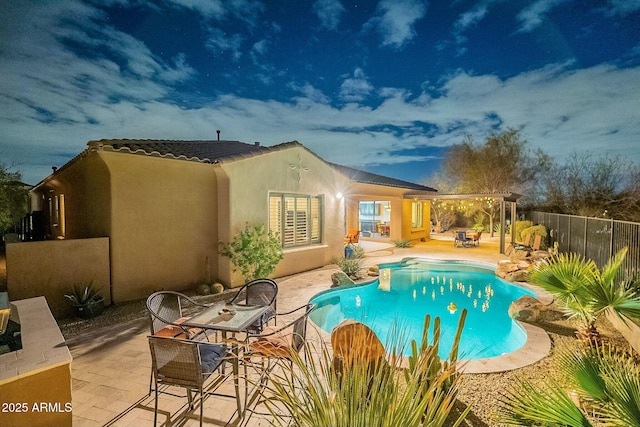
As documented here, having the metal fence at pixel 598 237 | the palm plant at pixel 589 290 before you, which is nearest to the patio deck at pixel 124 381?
the palm plant at pixel 589 290

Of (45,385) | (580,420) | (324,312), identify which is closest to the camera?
(580,420)

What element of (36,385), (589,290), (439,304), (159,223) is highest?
(159,223)

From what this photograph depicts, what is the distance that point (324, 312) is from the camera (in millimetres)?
8508

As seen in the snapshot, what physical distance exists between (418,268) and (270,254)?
7.75 meters

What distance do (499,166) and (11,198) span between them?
114 ft

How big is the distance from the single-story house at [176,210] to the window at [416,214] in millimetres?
10848

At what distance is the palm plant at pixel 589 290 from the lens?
3.70 metres

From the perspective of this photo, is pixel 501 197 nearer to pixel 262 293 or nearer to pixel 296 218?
pixel 296 218

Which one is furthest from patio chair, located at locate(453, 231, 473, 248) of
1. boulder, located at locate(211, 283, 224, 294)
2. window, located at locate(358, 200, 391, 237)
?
boulder, located at locate(211, 283, 224, 294)

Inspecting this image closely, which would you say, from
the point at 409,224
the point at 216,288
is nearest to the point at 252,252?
the point at 216,288

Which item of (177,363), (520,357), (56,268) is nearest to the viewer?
(177,363)

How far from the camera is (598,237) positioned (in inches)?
400

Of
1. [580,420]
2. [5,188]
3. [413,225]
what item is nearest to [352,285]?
[580,420]

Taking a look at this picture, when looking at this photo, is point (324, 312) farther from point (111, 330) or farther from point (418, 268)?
point (418, 268)
